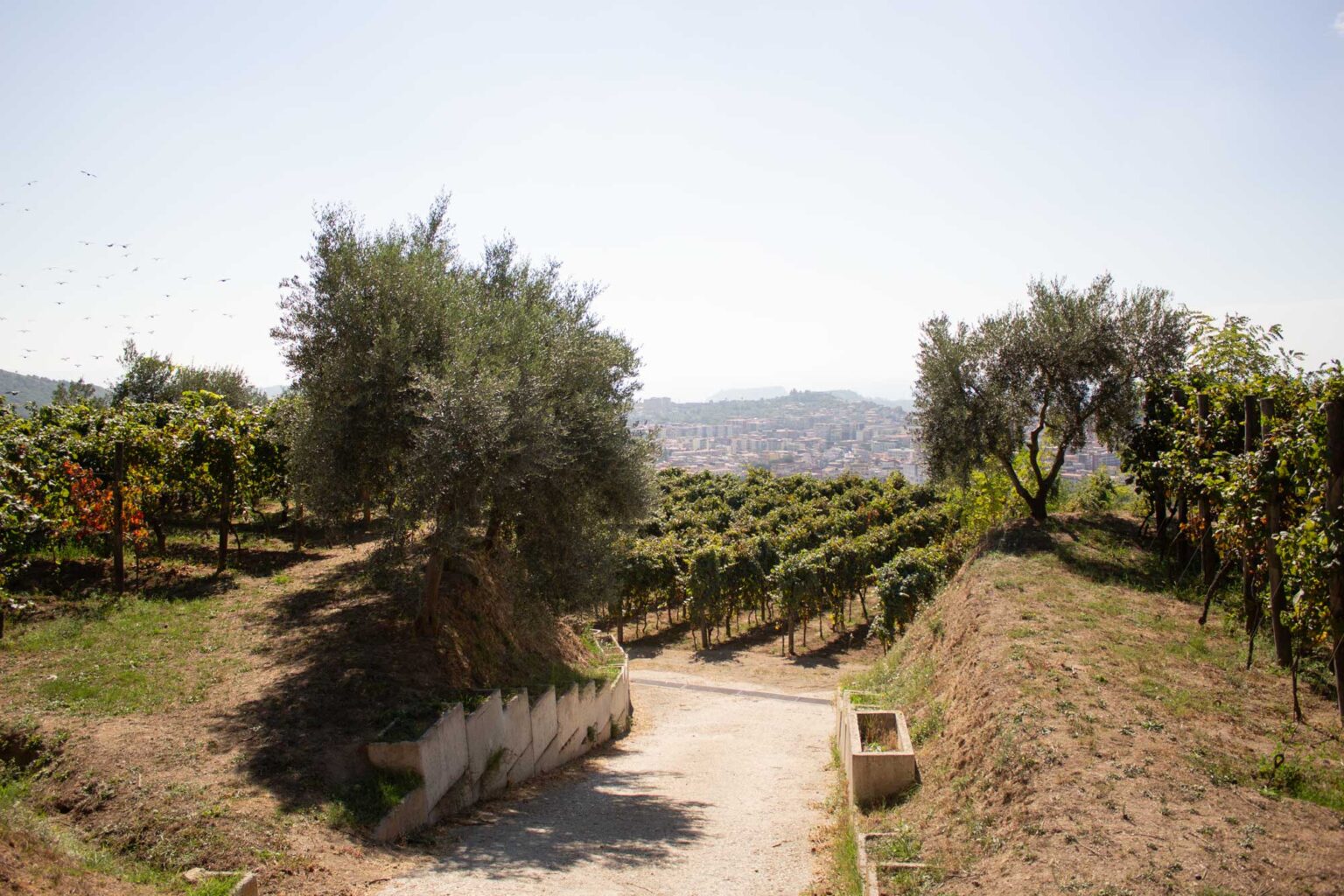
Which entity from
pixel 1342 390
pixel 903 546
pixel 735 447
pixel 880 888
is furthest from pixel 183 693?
pixel 735 447

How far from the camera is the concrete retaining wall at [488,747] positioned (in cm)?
934

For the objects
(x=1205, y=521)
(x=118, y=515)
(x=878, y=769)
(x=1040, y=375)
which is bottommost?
(x=878, y=769)

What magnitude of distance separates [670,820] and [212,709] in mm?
5628

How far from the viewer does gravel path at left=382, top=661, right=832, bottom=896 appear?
25.8 feet

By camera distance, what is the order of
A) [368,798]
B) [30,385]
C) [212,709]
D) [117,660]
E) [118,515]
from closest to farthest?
[368,798] < [212,709] < [117,660] < [118,515] < [30,385]

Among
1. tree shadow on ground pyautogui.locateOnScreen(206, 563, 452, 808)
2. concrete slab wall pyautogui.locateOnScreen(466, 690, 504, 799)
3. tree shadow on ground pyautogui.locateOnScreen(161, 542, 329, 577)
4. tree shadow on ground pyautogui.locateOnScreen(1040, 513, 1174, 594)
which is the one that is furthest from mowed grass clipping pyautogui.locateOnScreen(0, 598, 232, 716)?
tree shadow on ground pyautogui.locateOnScreen(1040, 513, 1174, 594)

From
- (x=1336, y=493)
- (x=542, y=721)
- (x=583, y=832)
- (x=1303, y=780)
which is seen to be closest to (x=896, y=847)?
(x=1303, y=780)

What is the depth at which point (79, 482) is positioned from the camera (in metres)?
14.3

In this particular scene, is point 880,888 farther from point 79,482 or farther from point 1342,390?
point 79,482

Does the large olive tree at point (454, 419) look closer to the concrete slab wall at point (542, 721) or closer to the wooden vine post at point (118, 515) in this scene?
the concrete slab wall at point (542, 721)

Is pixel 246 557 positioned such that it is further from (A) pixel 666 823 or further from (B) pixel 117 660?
(A) pixel 666 823

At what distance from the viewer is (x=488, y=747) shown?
37.6 ft

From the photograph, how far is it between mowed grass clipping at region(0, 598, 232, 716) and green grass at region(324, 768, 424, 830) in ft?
8.93

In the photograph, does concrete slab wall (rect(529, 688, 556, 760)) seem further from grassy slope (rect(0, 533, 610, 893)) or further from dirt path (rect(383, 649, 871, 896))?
grassy slope (rect(0, 533, 610, 893))
